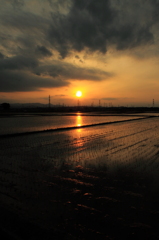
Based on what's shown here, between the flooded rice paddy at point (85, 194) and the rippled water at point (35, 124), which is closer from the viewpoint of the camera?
the flooded rice paddy at point (85, 194)

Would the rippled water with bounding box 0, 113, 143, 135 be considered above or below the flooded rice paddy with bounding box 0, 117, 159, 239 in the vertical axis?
above

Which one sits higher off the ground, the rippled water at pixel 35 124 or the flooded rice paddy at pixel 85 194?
the rippled water at pixel 35 124

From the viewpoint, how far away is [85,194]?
15.3ft

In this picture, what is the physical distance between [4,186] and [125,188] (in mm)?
3316

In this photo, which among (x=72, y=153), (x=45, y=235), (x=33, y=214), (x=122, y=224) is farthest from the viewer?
(x=72, y=153)

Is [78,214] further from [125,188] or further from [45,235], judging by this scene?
[125,188]

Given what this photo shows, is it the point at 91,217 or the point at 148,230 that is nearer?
the point at 148,230

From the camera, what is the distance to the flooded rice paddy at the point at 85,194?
346 cm

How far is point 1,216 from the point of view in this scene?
3695 mm

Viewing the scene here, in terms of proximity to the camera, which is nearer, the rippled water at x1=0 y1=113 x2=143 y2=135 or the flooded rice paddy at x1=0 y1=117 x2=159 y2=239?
the flooded rice paddy at x1=0 y1=117 x2=159 y2=239

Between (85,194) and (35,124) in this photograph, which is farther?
(35,124)

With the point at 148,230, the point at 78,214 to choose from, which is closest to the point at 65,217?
the point at 78,214

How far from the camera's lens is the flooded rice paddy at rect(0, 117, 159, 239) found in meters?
3.46

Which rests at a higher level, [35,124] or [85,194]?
[35,124]
